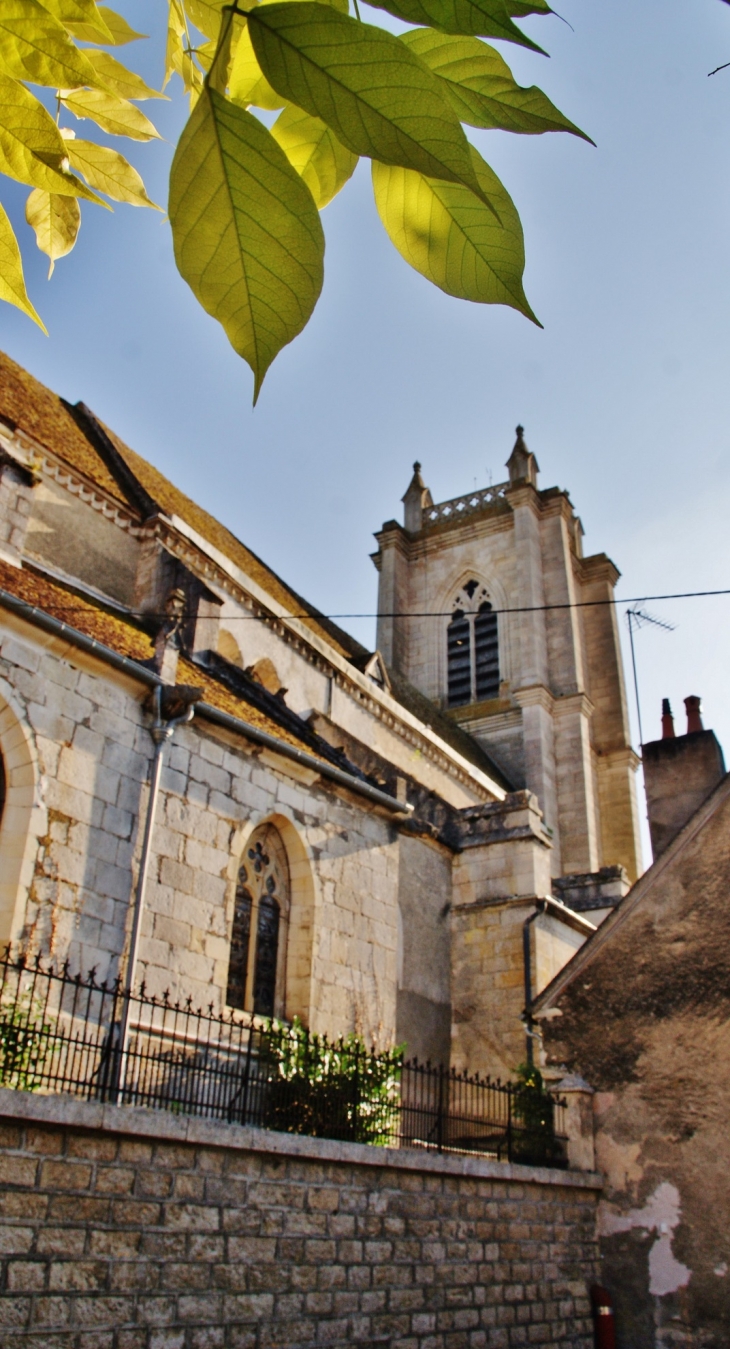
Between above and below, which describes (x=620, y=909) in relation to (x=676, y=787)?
below

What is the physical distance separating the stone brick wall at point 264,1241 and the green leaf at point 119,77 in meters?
4.75

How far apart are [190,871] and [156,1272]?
4.06 metres

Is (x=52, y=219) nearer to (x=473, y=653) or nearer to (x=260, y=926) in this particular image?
(x=260, y=926)

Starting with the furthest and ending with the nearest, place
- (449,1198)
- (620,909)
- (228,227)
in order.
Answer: (620,909)
(449,1198)
(228,227)

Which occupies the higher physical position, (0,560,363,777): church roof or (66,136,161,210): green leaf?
(0,560,363,777): church roof

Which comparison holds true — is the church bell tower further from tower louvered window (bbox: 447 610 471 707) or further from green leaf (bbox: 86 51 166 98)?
green leaf (bbox: 86 51 166 98)

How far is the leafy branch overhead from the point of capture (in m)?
0.67

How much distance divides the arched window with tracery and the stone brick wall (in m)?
2.95

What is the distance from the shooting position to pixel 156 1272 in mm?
5289

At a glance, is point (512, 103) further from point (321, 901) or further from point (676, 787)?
point (676, 787)

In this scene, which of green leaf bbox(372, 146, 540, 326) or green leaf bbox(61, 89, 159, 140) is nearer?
green leaf bbox(372, 146, 540, 326)

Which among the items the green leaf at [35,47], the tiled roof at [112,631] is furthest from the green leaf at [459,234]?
the tiled roof at [112,631]

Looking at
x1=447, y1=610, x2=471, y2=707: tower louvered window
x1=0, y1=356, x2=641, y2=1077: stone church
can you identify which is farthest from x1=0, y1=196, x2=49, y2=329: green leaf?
x1=447, y1=610, x2=471, y2=707: tower louvered window

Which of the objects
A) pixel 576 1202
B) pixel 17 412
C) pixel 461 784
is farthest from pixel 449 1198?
pixel 461 784
